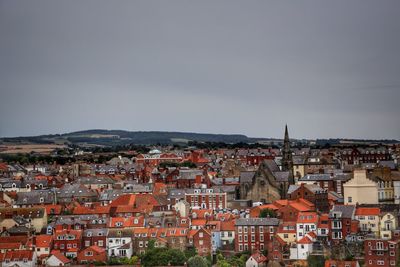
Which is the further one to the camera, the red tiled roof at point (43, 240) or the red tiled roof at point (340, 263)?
the red tiled roof at point (43, 240)

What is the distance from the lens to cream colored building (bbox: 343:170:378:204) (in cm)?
4341

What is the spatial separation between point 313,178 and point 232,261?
14.7 metres

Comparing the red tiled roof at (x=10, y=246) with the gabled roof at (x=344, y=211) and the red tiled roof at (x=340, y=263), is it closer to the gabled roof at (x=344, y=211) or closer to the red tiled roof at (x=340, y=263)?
the red tiled roof at (x=340, y=263)

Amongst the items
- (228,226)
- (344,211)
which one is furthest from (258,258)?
(344,211)

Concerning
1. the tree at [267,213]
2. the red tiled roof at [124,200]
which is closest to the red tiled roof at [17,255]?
the red tiled roof at [124,200]

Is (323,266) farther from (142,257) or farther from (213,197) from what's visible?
(213,197)

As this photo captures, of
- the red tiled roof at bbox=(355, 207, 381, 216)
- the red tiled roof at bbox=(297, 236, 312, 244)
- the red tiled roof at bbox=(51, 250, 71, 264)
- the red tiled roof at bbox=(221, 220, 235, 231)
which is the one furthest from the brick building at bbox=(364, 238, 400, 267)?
the red tiled roof at bbox=(51, 250, 71, 264)

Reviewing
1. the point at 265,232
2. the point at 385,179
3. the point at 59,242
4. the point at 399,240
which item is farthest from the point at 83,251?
the point at 385,179

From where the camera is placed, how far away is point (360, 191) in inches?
1713

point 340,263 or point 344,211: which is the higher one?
point 344,211

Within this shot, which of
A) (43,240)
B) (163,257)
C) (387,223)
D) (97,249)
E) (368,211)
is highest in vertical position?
(368,211)

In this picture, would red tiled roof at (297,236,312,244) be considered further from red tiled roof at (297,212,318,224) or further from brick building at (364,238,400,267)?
brick building at (364,238,400,267)

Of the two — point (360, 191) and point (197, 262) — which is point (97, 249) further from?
point (360, 191)

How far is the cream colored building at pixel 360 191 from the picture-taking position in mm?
43406
